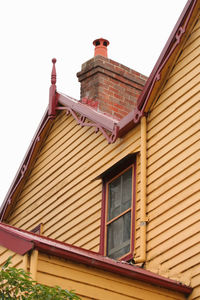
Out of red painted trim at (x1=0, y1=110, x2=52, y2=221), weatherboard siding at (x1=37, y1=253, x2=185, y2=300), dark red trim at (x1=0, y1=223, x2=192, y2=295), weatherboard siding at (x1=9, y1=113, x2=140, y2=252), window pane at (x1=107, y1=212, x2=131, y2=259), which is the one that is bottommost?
weatherboard siding at (x1=37, y1=253, x2=185, y2=300)

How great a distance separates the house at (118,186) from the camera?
1048 centimetres

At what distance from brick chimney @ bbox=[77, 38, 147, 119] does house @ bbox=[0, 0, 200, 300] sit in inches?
1.1

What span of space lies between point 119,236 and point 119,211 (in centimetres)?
50

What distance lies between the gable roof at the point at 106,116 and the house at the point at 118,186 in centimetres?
2

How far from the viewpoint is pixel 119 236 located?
13.3 meters

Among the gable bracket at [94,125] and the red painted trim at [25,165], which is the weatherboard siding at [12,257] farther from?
the red painted trim at [25,165]

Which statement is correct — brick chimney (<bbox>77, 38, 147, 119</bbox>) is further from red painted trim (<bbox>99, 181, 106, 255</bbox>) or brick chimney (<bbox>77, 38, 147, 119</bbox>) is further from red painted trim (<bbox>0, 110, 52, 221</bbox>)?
red painted trim (<bbox>99, 181, 106, 255</bbox>)

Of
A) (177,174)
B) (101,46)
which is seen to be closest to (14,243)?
(177,174)

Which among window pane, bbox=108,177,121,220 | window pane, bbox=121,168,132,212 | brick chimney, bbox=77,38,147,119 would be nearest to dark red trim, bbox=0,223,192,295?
window pane, bbox=121,168,132,212

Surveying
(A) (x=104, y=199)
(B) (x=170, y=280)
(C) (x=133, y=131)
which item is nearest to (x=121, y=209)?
(A) (x=104, y=199)

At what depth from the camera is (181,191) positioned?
1194 centimetres

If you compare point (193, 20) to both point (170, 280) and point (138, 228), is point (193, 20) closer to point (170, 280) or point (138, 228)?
point (138, 228)

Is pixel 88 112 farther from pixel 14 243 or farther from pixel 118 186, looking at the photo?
pixel 14 243

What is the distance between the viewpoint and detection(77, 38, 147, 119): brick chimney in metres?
17.0
